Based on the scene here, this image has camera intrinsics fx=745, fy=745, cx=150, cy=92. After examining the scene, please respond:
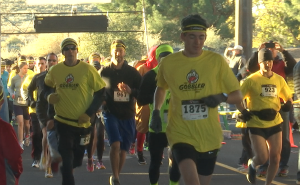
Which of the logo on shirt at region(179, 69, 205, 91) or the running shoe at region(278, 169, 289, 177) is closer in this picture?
the logo on shirt at region(179, 69, 205, 91)

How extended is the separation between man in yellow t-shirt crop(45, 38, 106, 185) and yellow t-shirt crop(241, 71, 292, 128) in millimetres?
1950

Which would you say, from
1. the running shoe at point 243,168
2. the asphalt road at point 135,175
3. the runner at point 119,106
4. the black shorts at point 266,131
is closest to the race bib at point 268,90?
the black shorts at point 266,131

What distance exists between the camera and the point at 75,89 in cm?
871

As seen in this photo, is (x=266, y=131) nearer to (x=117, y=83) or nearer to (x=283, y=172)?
(x=283, y=172)

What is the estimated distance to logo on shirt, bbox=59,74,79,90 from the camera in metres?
8.71

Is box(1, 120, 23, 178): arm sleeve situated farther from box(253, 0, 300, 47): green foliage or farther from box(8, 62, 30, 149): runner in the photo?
box(253, 0, 300, 47): green foliage

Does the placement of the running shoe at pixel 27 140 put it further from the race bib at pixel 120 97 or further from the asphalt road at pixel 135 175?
the race bib at pixel 120 97

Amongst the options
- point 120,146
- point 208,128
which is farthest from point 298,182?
point 208,128

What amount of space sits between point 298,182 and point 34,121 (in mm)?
4719

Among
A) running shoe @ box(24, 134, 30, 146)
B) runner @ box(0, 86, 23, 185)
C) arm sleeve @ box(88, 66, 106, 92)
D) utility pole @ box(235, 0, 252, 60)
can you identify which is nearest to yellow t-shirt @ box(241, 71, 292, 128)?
arm sleeve @ box(88, 66, 106, 92)

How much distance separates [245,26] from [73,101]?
8.59m

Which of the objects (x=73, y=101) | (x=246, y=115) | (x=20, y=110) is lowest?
(x=20, y=110)

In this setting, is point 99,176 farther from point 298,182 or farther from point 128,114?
point 298,182

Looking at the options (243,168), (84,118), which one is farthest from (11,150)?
(243,168)
